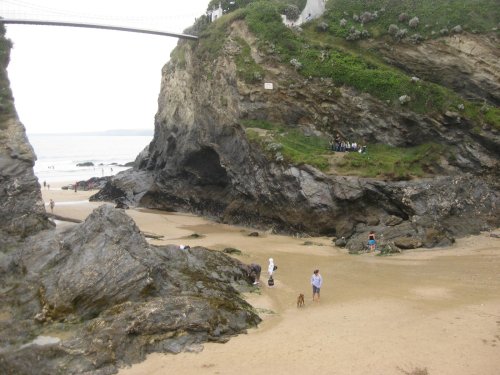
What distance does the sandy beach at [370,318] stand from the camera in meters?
12.2

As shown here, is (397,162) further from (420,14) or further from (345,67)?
(420,14)

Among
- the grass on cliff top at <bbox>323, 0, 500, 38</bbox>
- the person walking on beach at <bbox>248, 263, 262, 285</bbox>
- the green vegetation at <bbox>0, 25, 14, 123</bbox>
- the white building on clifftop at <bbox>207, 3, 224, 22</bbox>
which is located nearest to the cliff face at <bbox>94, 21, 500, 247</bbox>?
the grass on cliff top at <bbox>323, 0, 500, 38</bbox>

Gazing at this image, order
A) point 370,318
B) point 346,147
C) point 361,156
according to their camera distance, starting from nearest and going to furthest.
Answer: point 370,318 → point 361,156 → point 346,147

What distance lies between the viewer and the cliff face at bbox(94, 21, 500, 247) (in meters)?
28.5

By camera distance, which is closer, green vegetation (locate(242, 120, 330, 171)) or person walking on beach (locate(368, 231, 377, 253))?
person walking on beach (locate(368, 231, 377, 253))

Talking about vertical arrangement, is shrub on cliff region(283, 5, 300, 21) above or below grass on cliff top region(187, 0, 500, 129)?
above

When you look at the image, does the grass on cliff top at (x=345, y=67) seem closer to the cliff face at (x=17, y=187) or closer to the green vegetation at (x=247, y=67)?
the green vegetation at (x=247, y=67)

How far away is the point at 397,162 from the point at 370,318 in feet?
56.9

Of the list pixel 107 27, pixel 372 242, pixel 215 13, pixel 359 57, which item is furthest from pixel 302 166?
pixel 107 27

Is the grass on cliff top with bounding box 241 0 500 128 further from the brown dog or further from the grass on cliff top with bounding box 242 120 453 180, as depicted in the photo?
the brown dog

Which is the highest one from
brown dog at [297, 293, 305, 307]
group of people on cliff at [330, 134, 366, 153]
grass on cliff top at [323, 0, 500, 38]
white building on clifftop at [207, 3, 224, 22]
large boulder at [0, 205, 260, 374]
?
white building on clifftop at [207, 3, 224, 22]

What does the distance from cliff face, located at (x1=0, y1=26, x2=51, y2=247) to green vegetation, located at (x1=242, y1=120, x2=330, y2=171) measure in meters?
15.5

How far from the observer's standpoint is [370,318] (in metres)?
15.5

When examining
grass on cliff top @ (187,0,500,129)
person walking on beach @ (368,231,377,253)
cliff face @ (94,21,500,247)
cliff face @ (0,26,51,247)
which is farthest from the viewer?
grass on cliff top @ (187,0,500,129)
